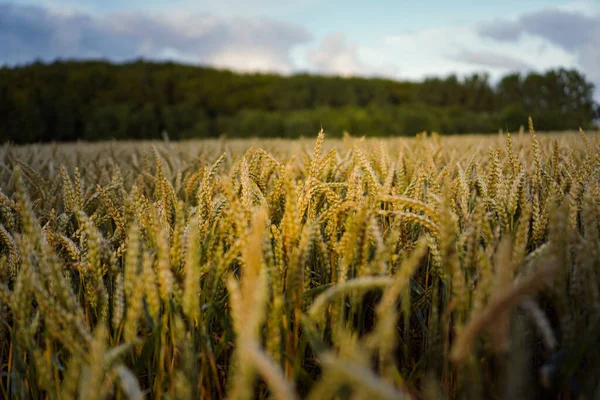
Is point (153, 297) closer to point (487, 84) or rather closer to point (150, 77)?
point (487, 84)

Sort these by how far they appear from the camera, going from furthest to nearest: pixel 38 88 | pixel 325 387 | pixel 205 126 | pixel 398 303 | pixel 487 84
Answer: pixel 38 88 → pixel 487 84 → pixel 205 126 → pixel 398 303 → pixel 325 387

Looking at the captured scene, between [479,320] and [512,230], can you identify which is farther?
[512,230]

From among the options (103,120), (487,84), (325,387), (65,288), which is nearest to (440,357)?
(325,387)

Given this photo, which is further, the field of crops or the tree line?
the tree line

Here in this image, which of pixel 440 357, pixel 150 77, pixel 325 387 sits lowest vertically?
pixel 440 357

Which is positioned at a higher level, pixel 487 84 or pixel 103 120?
pixel 487 84

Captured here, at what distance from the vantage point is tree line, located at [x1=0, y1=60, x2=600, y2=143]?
17219mm

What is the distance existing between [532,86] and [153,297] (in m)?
22.4

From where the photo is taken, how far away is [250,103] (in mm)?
26547

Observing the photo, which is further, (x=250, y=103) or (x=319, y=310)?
(x=250, y=103)

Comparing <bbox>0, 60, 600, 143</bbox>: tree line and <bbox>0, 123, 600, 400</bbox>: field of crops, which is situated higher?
<bbox>0, 60, 600, 143</bbox>: tree line

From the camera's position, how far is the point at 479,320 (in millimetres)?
442

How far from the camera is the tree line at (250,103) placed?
56.5ft

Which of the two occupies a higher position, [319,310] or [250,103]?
[250,103]
